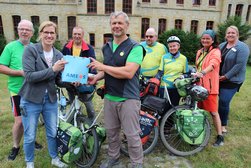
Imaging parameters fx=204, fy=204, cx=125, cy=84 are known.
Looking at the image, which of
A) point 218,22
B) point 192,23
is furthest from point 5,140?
point 218,22

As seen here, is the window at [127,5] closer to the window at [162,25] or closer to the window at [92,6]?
the window at [92,6]

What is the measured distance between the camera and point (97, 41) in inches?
917

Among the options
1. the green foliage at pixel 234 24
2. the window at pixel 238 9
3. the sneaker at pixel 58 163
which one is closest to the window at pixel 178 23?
the green foliage at pixel 234 24

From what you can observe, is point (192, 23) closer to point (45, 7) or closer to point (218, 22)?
point (218, 22)

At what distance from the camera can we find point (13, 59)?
3201 mm

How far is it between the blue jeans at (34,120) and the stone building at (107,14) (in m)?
20.9

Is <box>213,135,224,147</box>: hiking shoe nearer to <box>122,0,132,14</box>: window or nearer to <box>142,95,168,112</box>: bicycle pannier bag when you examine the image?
<box>142,95,168,112</box>: bicycle pannier bag

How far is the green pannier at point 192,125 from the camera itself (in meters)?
3.38

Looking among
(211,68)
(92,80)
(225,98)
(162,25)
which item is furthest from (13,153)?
(162,25)

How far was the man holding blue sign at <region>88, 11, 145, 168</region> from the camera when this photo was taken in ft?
8.39

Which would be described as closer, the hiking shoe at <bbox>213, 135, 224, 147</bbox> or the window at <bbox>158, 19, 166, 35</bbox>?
the hiking shoe at <bbox>213, 135, 224, 147</bbox>

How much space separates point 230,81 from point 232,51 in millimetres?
601

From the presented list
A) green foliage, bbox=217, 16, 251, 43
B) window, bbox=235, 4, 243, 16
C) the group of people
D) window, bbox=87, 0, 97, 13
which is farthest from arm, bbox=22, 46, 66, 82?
window, bbox=235, 4, 243, 16

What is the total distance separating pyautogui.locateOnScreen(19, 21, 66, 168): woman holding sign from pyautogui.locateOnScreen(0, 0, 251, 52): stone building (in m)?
20.9
